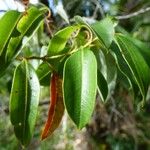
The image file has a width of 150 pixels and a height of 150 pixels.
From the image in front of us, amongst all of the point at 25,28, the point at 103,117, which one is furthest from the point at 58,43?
the point at 103,117

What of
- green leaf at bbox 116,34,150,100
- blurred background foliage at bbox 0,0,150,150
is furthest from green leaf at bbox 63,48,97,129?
blurred background foliage at bbox 0,0,150,150

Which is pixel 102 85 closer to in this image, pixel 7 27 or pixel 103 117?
pixel 7 27

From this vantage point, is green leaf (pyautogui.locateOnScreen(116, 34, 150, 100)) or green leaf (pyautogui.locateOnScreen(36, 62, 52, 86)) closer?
green leaf (pyautogui.locateOnScreen(116, 34, 150, 100))

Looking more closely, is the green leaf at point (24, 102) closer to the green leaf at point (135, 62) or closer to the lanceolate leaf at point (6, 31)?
the lanceolate leaf at point (6, 31)

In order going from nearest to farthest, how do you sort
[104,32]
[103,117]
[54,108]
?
1. [104,32]
2. [54,108]
3. [103,117]

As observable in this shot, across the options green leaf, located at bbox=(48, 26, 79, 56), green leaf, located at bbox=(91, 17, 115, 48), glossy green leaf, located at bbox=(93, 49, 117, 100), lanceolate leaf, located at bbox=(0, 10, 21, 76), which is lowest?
glossy green leaf, located at bbox=(93, 49, 117, 100)

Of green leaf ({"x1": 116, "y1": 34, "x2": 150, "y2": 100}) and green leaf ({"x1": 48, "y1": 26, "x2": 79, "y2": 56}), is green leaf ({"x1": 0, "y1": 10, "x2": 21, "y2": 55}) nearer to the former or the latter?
green leaf ({"x1": 48, "y1": 26, "x2": 79, "y2": 56})

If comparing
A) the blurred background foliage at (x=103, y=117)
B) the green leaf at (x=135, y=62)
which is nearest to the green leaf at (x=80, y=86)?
the green leaf at (x=135, y=62)
